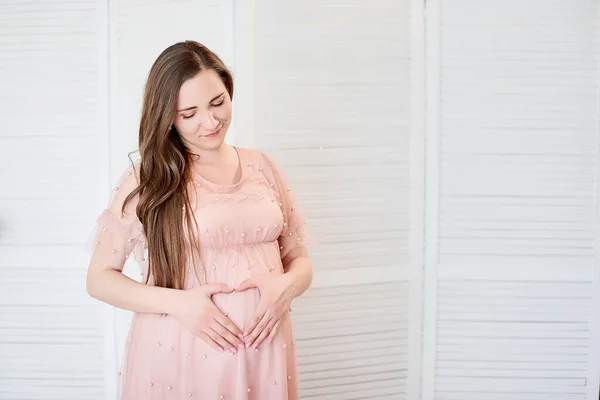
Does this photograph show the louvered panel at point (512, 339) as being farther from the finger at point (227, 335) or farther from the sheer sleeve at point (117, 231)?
the sheer sleeve at point (117, 231)

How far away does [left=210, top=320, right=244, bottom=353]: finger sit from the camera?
154cm

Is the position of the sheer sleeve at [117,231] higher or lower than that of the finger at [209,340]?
higher

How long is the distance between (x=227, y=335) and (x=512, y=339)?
173cm

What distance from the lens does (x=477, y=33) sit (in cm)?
279

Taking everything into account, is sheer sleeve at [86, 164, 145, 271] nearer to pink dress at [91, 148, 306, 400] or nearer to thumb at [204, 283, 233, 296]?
pink dress at [91, 148, 306, 400]

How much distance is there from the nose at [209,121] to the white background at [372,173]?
38.7 inches

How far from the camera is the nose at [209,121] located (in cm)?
159

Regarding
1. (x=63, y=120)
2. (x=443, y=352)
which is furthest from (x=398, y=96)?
(x=63, y=120)

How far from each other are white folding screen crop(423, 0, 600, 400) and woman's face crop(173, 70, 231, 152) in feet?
4.51

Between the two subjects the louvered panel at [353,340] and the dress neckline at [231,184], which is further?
the louvered panel at [353,340]

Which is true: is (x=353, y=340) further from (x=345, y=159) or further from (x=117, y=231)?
(x=117, y=231)

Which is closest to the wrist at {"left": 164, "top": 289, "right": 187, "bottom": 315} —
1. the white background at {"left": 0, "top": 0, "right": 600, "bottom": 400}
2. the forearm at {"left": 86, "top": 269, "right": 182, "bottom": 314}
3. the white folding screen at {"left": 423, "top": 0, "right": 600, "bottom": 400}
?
the forearm at {"left": 86, "top": 269, "right": 182, "bottom": 314}

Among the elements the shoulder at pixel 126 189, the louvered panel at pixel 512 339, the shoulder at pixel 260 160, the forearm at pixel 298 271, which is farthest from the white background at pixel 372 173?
the shoulder at pixel 126 189

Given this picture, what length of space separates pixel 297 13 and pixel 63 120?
3.30ft
